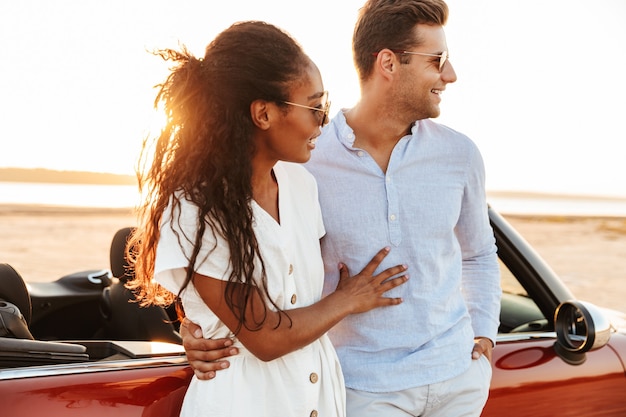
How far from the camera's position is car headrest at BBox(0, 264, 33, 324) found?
2619mm

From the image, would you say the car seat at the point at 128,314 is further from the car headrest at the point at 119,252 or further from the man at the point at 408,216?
the man at the point at 408,216

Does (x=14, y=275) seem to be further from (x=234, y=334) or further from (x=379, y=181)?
(x=379, y=181)

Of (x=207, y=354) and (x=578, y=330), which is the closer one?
(x=207, y=354)

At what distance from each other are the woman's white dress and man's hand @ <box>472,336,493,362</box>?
20.3 inches

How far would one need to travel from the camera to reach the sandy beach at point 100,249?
1004cm

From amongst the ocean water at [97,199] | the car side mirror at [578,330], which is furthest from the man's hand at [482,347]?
the ocean water at [97,199]

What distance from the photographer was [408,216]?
2387mm

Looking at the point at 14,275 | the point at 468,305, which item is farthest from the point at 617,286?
the point at 14,275

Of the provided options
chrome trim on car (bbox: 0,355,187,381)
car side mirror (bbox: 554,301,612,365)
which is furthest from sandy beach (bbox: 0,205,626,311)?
chrome trim on car (bbox: 0,355,187,381)

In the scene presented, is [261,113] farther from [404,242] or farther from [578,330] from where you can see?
[578,330]

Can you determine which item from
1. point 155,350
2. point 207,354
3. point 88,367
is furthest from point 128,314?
point 207,354

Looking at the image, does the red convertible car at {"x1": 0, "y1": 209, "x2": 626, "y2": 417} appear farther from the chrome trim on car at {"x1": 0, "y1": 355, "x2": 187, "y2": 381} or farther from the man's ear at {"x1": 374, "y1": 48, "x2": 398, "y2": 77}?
the man's ear at {"x1": 374, "y1": 48, "x2": 398, "y2": 77}

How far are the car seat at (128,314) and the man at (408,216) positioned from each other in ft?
3.22

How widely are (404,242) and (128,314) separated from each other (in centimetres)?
138
